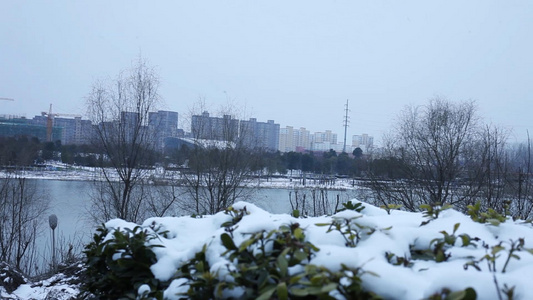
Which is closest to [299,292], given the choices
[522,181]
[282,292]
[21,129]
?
[282,292]

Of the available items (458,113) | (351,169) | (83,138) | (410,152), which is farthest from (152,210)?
(458,113)

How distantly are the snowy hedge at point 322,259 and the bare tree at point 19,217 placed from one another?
35.0 feet

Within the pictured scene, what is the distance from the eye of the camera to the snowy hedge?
125cm

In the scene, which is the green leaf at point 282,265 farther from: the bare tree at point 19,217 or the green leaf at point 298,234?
the bare tree at point 19,217

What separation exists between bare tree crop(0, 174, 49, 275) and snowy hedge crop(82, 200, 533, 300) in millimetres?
10682

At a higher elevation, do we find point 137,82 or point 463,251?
point 137,82

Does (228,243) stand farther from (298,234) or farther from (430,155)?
(430,155)

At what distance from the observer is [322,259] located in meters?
1.39

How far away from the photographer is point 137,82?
13500mm

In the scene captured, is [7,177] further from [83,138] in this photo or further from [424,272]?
[424,272]

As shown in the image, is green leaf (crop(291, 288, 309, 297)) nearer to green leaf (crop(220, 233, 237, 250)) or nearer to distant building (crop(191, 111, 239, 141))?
green leaf (crop(220, 233, 237, 250))

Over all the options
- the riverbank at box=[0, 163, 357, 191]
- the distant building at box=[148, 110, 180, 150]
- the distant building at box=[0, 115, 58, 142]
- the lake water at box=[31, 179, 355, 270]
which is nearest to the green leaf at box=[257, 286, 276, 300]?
the lake water at box=[31, 179, 355, 270]

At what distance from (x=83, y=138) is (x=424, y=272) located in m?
13.9

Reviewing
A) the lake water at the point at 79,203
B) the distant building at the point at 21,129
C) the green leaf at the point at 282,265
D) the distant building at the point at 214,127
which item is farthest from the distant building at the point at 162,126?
the green leaf at the point at 282,265
